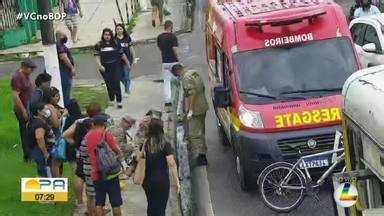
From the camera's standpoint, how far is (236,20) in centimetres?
1328

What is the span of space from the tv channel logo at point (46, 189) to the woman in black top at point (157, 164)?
1.27 metres

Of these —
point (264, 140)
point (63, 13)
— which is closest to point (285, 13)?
point (264, 140)

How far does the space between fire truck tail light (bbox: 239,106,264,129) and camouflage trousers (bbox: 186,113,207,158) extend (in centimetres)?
162

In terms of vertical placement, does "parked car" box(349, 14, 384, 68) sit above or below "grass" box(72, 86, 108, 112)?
above

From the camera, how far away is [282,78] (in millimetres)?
12953

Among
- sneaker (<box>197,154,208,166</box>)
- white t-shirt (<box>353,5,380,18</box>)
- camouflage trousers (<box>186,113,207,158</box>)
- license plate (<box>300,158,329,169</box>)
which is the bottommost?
sneaker (<box>197,154,208,166</box>)

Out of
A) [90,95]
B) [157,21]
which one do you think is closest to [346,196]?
[90,95]

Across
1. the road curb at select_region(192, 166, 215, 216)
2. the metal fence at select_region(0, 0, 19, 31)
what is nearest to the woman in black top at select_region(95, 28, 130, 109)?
the road curb at select_region(192, 166, 215, 216)

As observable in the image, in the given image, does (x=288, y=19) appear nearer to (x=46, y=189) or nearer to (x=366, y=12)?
(x=46, y=189)

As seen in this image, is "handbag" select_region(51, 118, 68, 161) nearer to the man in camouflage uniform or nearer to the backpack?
the backpack

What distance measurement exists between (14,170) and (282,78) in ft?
14.4

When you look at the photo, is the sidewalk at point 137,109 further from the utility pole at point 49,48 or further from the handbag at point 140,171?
the handbag at point 140,171

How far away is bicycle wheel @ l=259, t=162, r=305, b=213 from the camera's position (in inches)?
461

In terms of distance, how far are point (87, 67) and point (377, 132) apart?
57.3 ft
